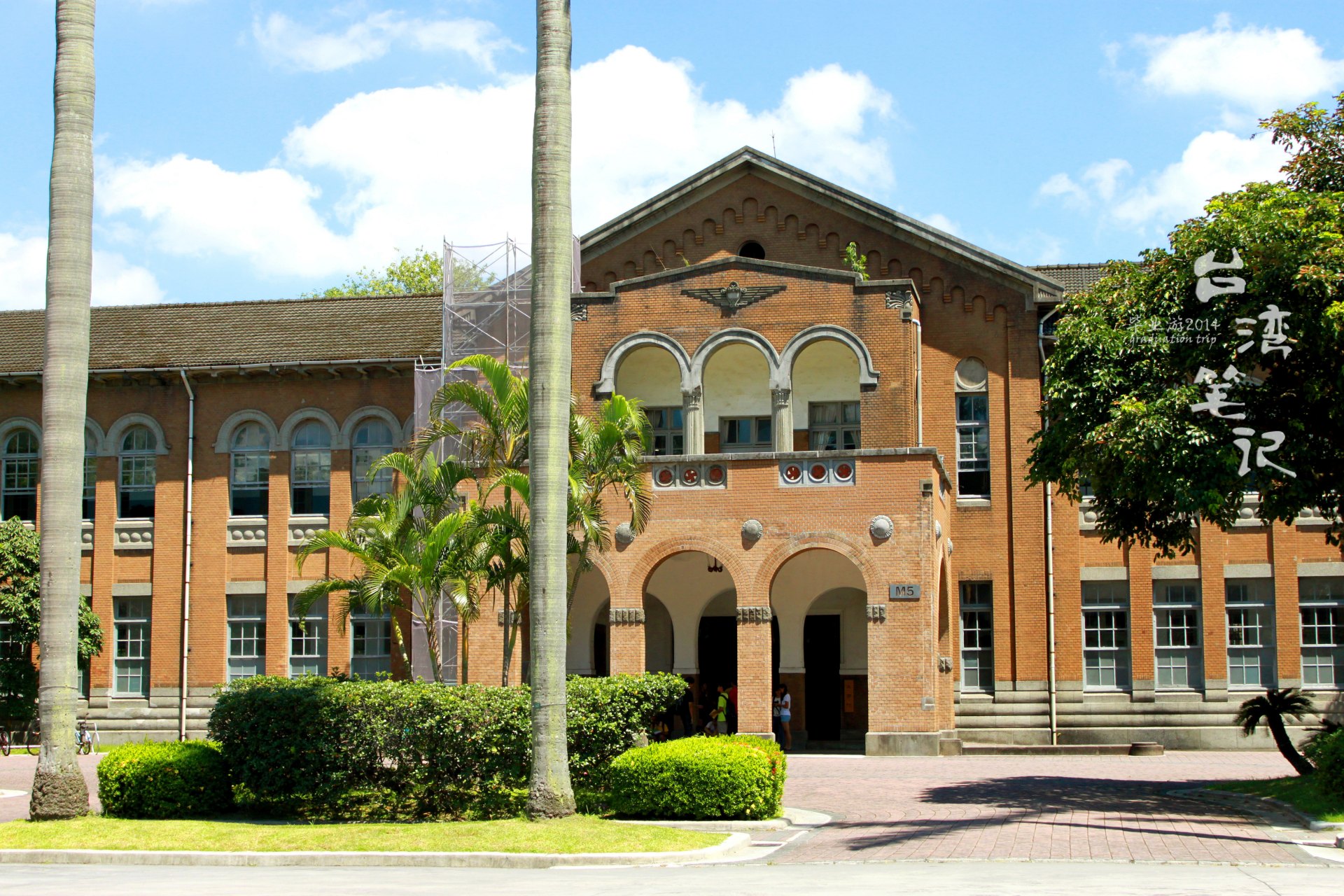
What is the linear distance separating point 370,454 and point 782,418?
447 inches

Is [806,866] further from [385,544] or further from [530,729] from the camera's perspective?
[385,544]

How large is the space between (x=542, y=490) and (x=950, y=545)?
1688cm

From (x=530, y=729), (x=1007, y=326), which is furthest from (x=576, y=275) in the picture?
(x=530, y=729)

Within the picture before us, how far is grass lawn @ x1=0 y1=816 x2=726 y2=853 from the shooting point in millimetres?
15781

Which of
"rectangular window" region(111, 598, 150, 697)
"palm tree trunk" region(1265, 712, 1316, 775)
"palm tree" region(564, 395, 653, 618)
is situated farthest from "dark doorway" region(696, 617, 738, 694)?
"rectangular window" region(111, 598, 150, 697)

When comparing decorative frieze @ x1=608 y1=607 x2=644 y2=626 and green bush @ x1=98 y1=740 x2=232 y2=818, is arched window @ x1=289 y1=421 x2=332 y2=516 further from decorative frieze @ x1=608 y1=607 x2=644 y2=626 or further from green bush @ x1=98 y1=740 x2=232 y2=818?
green bush @ x1=98 y1=740 x2=232 y2=818

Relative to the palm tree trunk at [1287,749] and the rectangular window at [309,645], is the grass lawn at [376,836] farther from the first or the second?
the rectangular window at [309,645]

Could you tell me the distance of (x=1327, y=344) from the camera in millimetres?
18672

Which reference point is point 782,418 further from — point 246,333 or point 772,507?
point 246,333

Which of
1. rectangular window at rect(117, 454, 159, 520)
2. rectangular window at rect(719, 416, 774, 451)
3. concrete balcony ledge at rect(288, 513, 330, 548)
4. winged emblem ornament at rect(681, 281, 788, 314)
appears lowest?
concrete balcony ledge at rect(288, 513, 330, 548)

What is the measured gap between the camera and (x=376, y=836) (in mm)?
16453

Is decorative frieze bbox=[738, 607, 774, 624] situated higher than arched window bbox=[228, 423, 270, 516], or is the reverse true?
arched window bbox=[228, 423, 270, 516]

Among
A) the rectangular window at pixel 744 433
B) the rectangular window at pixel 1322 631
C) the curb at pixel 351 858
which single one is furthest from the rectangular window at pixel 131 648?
the rectangular window at pixel 1322 631

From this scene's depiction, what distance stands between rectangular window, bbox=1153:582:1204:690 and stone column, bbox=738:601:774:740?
391 inches
